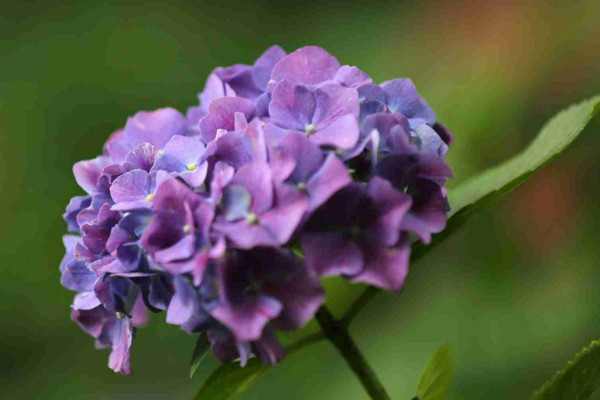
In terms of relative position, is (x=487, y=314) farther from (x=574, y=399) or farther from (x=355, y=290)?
(x=574, y=399)

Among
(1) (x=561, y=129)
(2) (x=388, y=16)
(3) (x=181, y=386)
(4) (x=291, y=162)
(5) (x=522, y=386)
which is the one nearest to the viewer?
(4) (x=291, y=162)

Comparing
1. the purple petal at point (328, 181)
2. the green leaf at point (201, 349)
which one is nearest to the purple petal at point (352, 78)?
the purple petal at point (328, 181)

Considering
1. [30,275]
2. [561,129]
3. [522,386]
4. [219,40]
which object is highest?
[561,129]

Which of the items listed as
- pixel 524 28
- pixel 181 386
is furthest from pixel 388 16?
pixel 181 386

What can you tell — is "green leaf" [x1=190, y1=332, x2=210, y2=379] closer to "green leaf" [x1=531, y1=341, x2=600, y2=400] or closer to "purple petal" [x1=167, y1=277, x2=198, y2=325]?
"purple petal" [x1=167, y1=277, x2=198, y2=325]

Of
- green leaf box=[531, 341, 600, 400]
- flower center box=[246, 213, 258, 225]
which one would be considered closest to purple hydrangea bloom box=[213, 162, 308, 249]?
flower center box=[246, 213, 258, 225]

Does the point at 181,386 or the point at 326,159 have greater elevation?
the point at 326,159
